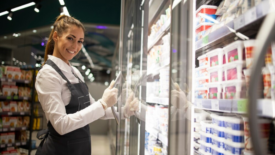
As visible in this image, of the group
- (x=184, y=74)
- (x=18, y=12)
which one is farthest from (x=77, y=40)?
(x=18, y=12)

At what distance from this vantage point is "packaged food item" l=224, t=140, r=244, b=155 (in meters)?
1.02

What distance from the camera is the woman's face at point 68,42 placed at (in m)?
1.75

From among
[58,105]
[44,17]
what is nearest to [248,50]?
[58,105]

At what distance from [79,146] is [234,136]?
1.10m

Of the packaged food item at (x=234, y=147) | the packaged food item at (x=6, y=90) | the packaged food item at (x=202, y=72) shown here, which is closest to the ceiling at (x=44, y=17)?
the packaged food item at (x=6, y=90)

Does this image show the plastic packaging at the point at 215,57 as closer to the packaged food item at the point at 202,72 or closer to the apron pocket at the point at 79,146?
the packaged food item at the point at 202,72

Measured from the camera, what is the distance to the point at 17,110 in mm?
5664

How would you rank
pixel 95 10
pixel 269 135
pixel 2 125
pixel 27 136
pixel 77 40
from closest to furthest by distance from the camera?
1. pixel 269 135
2. pixel 77 40
3. pixel 2 125
4. pixel 27 136
5. pixel 95 10

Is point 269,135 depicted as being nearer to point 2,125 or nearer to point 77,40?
point 77,40

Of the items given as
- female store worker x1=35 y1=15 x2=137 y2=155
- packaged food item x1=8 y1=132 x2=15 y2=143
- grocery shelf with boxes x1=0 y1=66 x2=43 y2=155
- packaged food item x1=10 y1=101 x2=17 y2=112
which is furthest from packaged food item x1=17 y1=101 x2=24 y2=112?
female store worker x1=35 y1=15 x2=137 y2=155

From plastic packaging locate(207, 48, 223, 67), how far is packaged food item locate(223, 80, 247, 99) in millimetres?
162

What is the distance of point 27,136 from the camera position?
583 cm

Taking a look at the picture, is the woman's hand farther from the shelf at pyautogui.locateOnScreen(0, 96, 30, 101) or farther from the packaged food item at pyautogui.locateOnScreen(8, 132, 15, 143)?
the packaged food item at pyautogui.locateOnScreen(8, 132, 15, 143)

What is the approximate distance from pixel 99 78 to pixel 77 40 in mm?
20549
